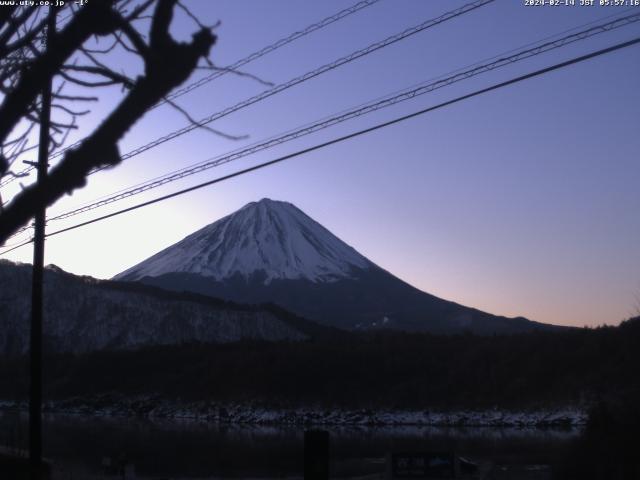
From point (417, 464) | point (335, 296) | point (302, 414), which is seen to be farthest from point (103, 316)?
point (417, 464)

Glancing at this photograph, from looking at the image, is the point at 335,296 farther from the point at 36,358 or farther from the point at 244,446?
the point at 36,358

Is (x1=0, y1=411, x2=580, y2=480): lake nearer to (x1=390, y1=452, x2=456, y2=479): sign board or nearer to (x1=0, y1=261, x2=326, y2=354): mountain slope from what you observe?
(x1=390, y1=452, x2=456, y2=479): sign board

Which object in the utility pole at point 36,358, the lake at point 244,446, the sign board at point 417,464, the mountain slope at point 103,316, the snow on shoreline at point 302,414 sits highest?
the mountain slope at point 103,316

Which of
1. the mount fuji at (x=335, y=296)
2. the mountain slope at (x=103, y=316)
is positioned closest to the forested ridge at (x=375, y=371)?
the mountain slope at (x=103, y=316)

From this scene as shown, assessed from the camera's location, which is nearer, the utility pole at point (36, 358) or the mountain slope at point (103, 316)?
the utility pole at point (36, 358)

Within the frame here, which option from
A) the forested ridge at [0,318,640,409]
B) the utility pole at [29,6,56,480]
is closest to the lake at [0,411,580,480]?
the utility pole at [29,6,56,480]

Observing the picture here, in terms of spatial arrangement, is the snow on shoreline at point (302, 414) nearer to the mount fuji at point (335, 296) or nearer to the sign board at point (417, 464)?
the sign board at point (417, 464)
